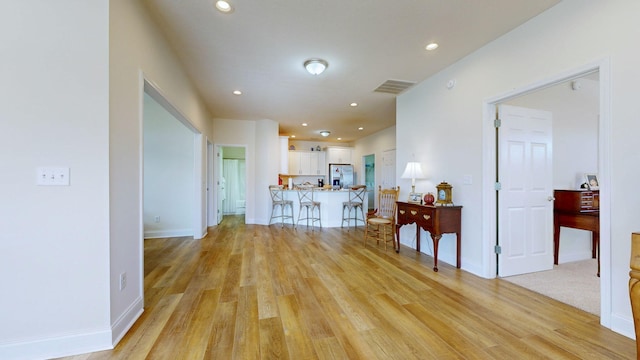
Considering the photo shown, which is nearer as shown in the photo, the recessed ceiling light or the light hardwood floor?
the light hardwood floor

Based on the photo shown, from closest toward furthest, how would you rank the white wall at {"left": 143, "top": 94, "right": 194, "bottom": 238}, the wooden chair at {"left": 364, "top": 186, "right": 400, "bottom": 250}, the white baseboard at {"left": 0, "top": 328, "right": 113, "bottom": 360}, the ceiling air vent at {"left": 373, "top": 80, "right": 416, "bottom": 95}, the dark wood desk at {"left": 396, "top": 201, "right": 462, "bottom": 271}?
1. the white baseboard at {"left": 0, "top": 328, "right": 113, "bottom": 360}
2. the dark wood desk at {"left": 396, "top": 201, "right": 462, "bottom": 271}
3. the ceiling air vent at {"left": 373, "top": 80, "right": 416, "bottom": 95}
4. the wooden chair at {"left": 364, "top": 186, "right": 400, "bottom": 250}
5. the white wall at {"left": 143, "top": 94, "right": 194, "bottom": 238}

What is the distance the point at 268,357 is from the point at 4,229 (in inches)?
71.1

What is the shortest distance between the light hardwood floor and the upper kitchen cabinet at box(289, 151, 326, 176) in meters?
5.43

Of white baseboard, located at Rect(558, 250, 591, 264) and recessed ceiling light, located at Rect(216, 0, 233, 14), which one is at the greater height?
recessed ceiling light, located at Rect(216, 0, 233, 14)

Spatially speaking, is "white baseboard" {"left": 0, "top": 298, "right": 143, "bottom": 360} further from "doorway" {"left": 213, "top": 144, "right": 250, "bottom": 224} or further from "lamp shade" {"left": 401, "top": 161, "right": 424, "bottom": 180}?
"doorway" {"left": 213, "top": 144, "right": 250, "bottom": 224}

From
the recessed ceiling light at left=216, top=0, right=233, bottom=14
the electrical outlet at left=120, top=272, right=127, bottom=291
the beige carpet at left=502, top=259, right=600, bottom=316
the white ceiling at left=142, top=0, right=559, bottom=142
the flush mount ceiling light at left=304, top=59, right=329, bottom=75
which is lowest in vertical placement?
the beige carpet at left=502, top=259, right=600, bottom=316

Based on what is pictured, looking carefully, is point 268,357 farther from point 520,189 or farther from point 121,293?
point 520,189

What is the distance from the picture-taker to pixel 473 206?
3.06m

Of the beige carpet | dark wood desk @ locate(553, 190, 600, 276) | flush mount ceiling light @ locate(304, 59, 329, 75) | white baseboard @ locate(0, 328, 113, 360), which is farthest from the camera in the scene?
flush mount ceiling light @ locate(304, 59, 329, 75)

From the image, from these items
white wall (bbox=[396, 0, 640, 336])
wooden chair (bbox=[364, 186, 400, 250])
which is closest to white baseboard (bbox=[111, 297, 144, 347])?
wooden chair (bbox=[364, 186, 400, 250])

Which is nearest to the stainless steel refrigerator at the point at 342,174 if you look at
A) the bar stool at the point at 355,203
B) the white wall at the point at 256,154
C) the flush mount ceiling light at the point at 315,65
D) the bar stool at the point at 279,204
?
the bar stool at the point at 355,203

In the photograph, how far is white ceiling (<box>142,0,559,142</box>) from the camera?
2232mm

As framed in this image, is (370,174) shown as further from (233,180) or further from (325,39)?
(325,39)

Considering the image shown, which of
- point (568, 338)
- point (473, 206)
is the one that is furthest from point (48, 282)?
point (473, 206)
